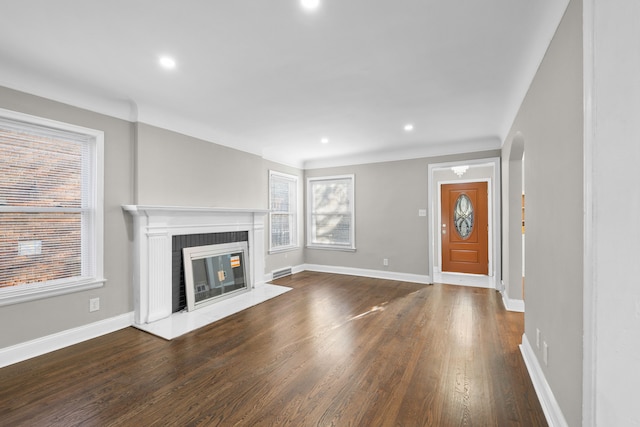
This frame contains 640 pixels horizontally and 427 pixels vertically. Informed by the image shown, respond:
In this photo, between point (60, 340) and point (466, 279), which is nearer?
point (60, 340)

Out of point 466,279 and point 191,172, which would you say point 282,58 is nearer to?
point 191,172

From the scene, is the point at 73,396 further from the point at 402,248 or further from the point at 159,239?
the point at 402,248

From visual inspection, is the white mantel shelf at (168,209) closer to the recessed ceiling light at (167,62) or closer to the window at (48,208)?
the window at (48,208)

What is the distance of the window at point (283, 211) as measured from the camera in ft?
17.9

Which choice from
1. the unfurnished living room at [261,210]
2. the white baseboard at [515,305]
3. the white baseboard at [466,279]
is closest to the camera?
the unfurnished living room at [261,210]

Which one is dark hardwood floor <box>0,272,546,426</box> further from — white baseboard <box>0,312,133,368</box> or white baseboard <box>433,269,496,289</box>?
white baseboard <box>433,269,496,289</box>

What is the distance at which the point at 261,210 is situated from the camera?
464cm

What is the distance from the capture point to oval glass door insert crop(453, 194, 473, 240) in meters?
5.83

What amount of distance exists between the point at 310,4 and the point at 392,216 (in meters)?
4.20

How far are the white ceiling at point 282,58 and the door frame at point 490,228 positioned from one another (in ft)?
3.23

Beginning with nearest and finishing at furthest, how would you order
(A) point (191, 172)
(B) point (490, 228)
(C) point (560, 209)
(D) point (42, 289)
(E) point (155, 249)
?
(C) point (560, 209) < (D) point (42, 289) < (E) point (155, 249) < (A) point (191, 172) < (B) point (490, 228)

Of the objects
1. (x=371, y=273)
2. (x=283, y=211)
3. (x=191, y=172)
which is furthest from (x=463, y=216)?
(x=191, y=172)

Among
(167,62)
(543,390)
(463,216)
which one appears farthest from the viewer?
(463,216)

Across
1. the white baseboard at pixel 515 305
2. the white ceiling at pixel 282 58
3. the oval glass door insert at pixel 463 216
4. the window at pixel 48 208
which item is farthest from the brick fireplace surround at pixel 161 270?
the oval glass door insert at pixel 463 216
